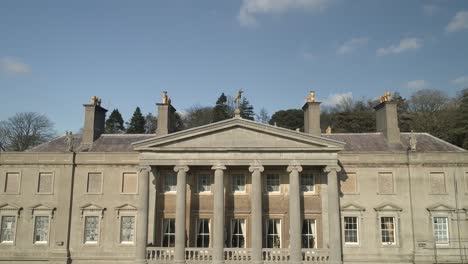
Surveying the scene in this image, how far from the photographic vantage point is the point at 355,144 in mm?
31594

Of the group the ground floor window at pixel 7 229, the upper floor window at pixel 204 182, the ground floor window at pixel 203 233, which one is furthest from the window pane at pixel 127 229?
the ground floor window at pixel 7 229

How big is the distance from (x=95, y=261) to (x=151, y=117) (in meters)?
54.0

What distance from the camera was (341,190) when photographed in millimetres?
28422

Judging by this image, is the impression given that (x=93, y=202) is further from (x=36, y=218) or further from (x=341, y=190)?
(x=341, y=190)

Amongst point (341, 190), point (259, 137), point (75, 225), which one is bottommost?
point (75, 225)

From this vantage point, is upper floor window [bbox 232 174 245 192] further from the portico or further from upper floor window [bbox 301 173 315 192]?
upper floor window [bbox 301 173 315 192]

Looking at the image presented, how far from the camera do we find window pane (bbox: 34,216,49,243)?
94.2ft

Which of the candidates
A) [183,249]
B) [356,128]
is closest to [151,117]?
[356,128]

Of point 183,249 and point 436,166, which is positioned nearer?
point 183,249

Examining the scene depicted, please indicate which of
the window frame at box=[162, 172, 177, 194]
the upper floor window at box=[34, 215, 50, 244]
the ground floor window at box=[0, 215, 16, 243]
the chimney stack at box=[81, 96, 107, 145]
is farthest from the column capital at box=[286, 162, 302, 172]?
the ground floor window at box=[0, 215, 16, 243]

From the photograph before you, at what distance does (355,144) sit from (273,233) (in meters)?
9.38

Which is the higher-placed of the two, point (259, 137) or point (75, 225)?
point (259, 137)

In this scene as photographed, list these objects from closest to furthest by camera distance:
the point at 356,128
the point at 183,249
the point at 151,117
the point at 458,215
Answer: the point at 183,249, the point at 458,215, the point at 356,128, the point at 151,117


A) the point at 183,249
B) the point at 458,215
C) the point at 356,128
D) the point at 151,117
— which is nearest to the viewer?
the point at 183,249
